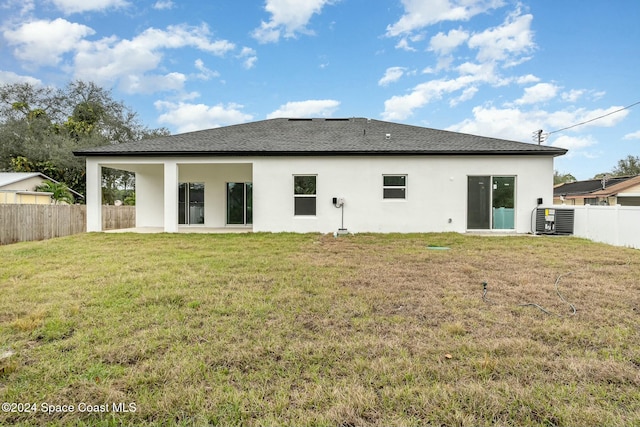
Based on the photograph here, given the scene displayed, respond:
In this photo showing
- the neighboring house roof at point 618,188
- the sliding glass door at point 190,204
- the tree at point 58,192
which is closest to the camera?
the sliding glass door at point 190,204

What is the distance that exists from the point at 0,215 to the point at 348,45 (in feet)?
48.2

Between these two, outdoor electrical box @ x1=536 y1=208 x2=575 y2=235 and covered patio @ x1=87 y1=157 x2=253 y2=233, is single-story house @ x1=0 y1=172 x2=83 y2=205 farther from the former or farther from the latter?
outdoor electrical box @ x1=536 y1=208 x2=575 y2=235

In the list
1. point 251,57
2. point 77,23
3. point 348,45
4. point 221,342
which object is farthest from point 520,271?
point 77,23

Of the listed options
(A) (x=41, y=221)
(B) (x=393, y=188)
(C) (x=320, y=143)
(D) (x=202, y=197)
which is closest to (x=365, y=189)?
(B) (x=393, y=188)

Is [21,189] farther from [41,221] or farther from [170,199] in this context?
[170,199]

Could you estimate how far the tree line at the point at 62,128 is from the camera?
23875 mm

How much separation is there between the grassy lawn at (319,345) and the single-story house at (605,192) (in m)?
26.7

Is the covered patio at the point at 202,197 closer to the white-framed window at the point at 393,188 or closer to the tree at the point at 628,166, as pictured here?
the white-framed window at the point at 393,188

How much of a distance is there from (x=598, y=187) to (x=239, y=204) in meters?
34.0

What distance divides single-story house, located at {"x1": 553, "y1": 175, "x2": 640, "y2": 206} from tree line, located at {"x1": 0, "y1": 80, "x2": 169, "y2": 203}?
119 feet

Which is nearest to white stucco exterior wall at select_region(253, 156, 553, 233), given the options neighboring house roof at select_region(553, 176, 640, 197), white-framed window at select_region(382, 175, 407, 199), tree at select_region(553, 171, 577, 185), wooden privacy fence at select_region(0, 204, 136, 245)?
white-framed window at select_region(382, 175, 407, 199)

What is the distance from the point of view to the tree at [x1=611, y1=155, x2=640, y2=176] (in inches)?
1625

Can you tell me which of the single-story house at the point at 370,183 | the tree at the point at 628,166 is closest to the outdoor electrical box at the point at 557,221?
the single-story house at the point at 370,183

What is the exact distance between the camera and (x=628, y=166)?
42312mm
